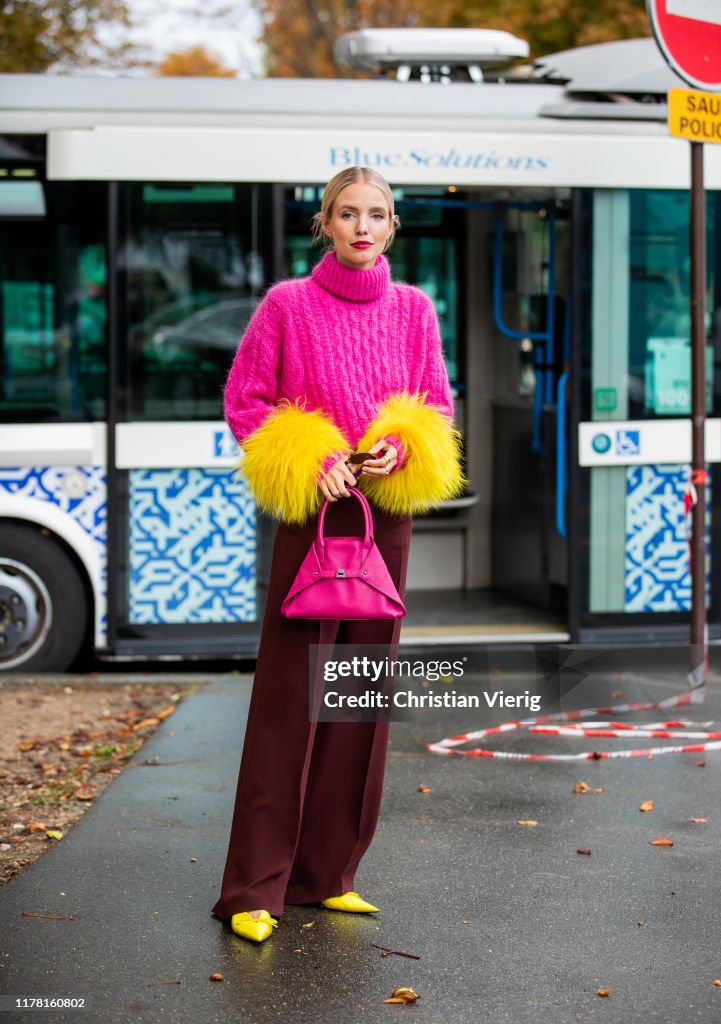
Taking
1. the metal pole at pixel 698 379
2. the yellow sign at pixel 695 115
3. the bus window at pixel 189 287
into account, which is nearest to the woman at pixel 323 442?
the yellow sign at pixel 695 115

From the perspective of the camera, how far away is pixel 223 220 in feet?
25.9

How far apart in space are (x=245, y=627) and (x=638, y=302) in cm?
263

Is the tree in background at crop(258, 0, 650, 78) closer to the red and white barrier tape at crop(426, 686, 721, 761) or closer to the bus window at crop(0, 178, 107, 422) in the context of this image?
the bus window at crop(0, 178, 107, 422)

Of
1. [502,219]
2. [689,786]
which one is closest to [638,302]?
[502,219]

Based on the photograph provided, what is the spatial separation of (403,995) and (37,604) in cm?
445

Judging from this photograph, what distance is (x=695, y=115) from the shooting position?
6617 mm

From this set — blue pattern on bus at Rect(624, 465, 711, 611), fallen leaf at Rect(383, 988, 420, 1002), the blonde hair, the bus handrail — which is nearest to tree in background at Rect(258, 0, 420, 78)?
the bus handrail

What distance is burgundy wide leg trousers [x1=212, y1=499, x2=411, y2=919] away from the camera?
4.26m

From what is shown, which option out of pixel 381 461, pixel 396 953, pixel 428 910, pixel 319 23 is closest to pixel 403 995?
pixel 396 953

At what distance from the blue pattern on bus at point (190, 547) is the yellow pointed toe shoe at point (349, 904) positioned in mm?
3495

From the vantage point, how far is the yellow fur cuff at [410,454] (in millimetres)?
4199

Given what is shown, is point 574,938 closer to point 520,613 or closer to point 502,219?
point 520,613

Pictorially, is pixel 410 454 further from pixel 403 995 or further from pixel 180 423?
pixel 180 423

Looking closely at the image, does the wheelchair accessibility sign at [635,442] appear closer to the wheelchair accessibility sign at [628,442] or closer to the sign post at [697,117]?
the wheelchair accessibility sign at [628,442]
